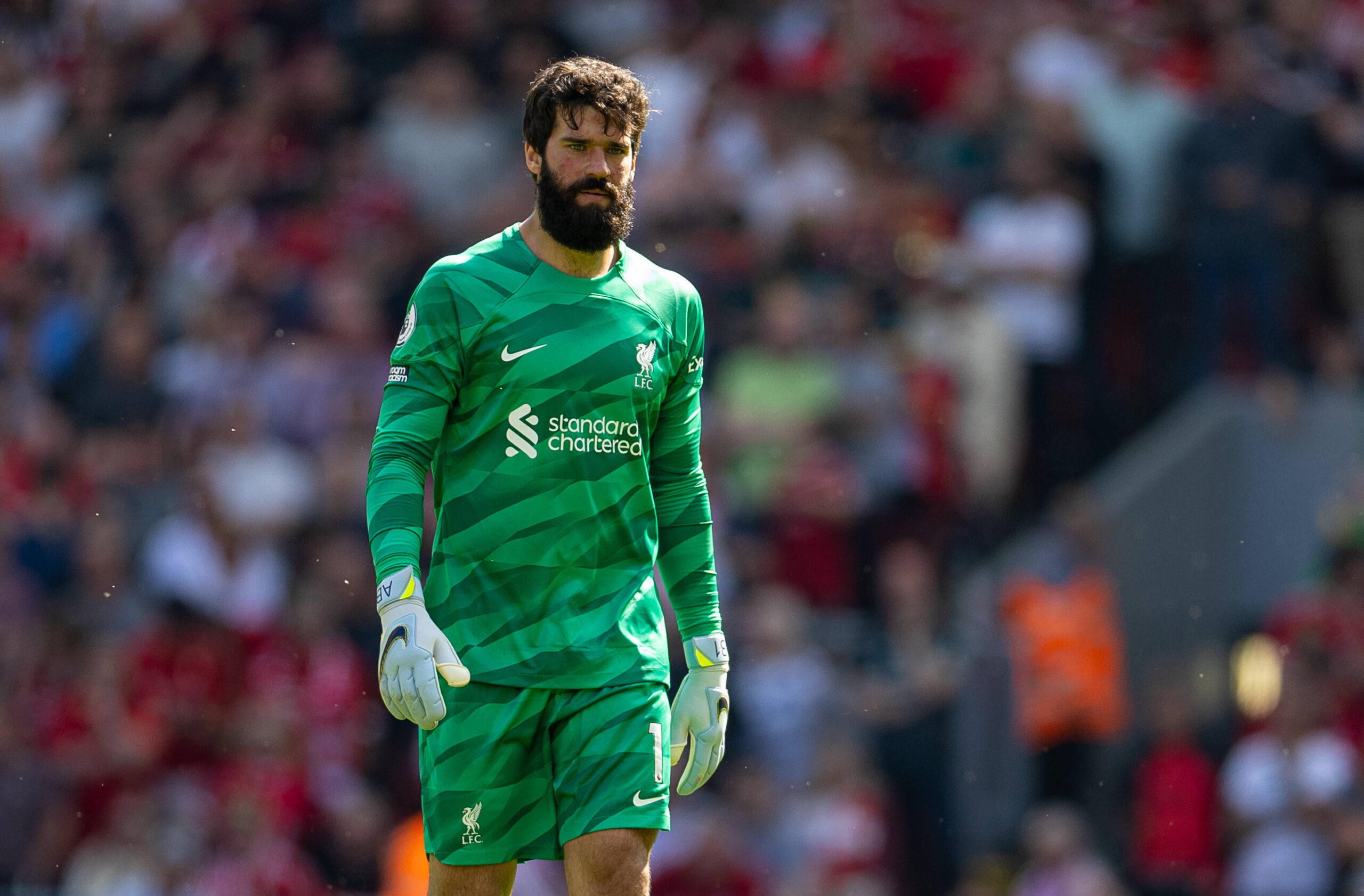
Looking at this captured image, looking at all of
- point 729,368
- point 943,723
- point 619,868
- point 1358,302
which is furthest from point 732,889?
point 619,868

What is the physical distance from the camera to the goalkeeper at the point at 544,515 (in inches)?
187

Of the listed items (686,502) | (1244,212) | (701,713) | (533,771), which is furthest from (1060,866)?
(533,771)

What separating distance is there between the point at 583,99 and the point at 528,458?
34.8 inches

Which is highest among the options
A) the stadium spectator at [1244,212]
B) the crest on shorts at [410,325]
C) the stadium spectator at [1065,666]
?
the crest on shorts at [410,325]

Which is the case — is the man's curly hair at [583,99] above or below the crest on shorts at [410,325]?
above

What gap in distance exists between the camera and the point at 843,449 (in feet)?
38.7

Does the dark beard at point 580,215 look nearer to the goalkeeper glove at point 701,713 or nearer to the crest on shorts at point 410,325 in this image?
the crest on shorts at point 410,325

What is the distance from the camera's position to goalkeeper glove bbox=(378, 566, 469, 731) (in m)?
4.43

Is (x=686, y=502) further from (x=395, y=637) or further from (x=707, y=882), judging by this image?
(x=707, y=882)

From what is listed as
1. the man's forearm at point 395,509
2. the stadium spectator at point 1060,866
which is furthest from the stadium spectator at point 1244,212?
the man's forearm at point 395,509

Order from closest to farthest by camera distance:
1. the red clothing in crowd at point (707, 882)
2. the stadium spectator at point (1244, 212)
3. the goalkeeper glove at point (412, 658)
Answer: the goalkeeper glove at point (412, 658) < the red clothing in crowd at point (707, 882) < the stadium spectator at point (1244, 212)

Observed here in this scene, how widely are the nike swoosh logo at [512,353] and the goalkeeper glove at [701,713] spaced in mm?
→ 901

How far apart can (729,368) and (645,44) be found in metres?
3.04

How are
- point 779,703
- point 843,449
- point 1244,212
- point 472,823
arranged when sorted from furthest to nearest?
point 1244,212
point 843,449
point 779,703
point 472,823
